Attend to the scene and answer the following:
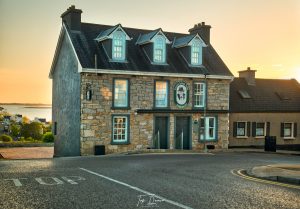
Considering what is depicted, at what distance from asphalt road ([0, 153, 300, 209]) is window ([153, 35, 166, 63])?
15.4 meters

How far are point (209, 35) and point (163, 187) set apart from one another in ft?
82.3

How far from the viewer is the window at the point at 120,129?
28.1 meters

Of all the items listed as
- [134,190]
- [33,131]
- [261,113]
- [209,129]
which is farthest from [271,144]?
[33,131]

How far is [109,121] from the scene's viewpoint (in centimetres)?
2786

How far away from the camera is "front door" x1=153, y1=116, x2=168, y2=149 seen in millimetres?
29625

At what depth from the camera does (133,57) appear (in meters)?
30.1

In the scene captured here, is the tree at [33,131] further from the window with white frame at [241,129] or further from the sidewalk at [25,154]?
the window with white frame at [241,129]

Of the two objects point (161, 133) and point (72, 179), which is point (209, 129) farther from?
point (72, 179)

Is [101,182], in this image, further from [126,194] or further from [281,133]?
[281,133]

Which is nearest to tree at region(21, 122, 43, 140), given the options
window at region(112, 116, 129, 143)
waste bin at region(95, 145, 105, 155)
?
window at region(112, 116, 129, 143)

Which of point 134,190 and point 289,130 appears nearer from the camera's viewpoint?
point 134,190

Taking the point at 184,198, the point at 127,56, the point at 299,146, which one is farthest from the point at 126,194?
the point at 299,146

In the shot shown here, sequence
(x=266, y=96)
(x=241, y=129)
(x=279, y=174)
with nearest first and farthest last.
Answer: (x=279, y=174) < (x=241, y=129) < (x=266, y=96)

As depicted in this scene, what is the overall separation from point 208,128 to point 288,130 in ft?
31.1
